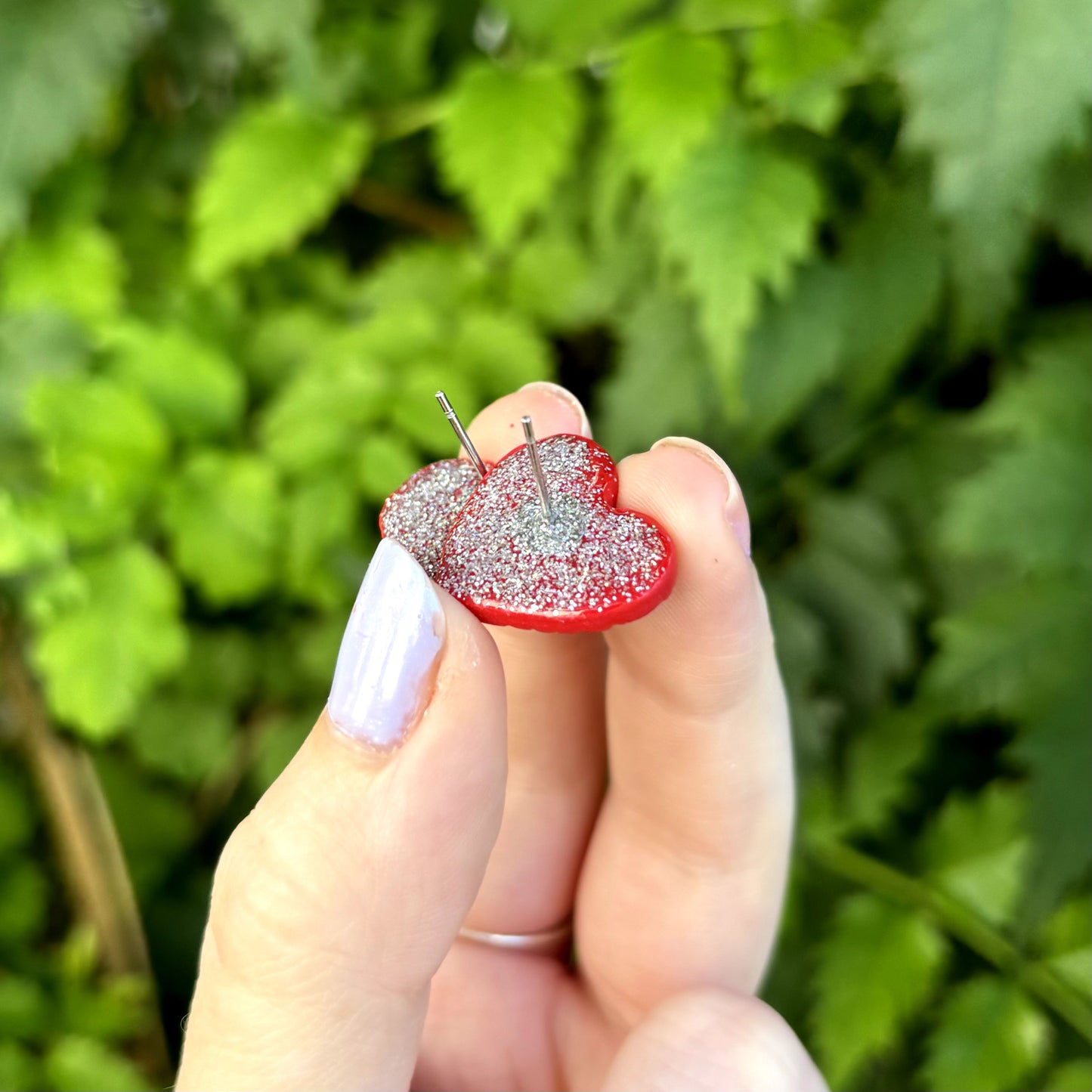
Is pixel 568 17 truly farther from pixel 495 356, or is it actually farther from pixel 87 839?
pixel 87 839

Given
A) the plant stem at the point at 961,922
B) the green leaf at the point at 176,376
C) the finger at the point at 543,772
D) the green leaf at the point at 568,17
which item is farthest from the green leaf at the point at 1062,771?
the green leaf at the point at 176,376

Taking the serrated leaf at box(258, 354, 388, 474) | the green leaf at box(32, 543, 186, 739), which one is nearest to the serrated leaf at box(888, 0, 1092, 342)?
the serrated leaf at box(258, 354, 388, 474)

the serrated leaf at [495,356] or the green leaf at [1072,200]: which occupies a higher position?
the green leaf at [1072,200]

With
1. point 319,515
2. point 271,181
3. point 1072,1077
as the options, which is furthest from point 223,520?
point 1072,1077

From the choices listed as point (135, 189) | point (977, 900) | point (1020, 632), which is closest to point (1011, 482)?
point (1020, 632)

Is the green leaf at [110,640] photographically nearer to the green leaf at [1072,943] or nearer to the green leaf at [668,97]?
the green leaf at [668,97]
